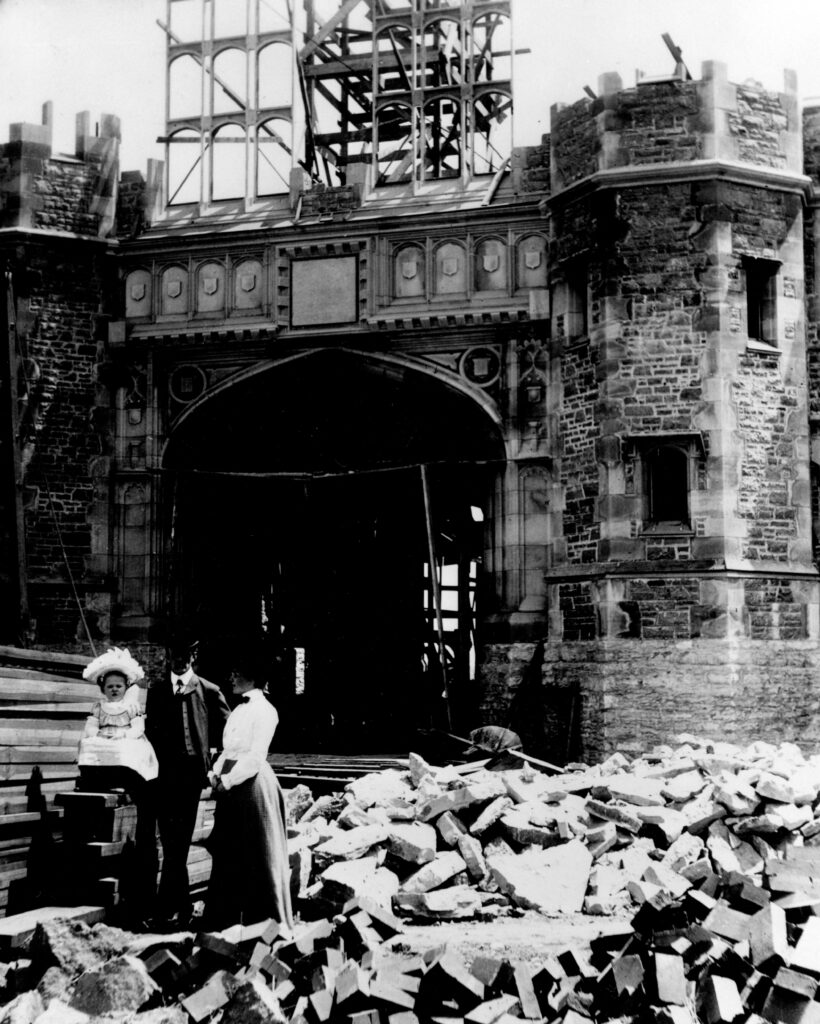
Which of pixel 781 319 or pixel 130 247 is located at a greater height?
pixel 130 247

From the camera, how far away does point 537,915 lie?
10500mm

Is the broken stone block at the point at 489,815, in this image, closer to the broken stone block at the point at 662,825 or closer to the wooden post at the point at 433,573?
the broken stone block at the point at 662,825

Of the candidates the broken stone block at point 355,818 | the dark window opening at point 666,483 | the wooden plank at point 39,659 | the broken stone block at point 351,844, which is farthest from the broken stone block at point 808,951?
the dark window opening at point 666,483

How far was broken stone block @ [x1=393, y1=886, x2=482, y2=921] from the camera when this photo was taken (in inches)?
411

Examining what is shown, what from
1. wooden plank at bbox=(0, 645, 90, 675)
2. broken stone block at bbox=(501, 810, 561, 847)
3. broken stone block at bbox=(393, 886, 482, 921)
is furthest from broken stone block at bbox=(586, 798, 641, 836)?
wooden plank at bbox=(0, 645, 90, 675)

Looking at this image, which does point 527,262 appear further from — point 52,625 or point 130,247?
point 52,625

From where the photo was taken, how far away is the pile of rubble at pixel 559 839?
10500mm

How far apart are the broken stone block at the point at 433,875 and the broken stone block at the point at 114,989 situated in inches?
121

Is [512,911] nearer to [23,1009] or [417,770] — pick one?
[417,770]

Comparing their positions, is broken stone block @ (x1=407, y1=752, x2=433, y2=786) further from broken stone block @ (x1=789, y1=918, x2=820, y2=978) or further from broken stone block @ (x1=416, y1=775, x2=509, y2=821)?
broken stone block @ (x1=789, y1=918, x2=820, y2=978)

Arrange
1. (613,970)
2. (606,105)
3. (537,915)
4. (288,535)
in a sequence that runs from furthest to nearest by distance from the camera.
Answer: (288,535), (606,105), (537,915), (613,970)

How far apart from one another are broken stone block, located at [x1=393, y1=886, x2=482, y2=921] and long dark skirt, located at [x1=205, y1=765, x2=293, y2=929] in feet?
5.86

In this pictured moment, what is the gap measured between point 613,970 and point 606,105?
1201 cm

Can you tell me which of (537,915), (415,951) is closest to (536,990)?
(415,951)
